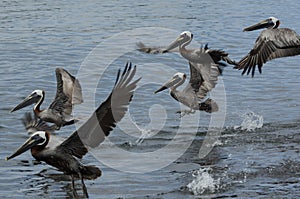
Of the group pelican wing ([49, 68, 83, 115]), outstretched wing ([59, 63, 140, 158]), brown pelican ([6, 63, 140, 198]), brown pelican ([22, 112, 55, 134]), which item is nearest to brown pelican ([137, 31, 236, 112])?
pelican wing ([49, 68, 83, 115])

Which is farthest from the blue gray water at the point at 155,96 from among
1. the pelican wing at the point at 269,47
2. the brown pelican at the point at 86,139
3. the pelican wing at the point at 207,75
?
the pelican wing at the point at 269,47

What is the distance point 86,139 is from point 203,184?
1.43m

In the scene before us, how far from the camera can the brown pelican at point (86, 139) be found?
6.98 m

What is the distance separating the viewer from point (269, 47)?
10516 mm

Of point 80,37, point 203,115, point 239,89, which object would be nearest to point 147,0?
point 80,37

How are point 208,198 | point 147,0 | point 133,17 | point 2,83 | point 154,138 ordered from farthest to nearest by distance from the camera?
point 147,0, point 133,17, point 2,83, point 154,138, point 208,198

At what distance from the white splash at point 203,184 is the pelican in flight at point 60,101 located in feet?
9.27

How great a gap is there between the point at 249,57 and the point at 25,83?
5109 millimetres

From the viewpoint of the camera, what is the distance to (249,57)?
10445 mm

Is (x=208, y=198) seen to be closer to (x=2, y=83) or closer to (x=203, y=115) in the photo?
(x=203, y=115)

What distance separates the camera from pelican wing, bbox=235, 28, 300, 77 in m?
10.4

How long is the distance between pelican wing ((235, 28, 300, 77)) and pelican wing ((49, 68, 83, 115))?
2.46 meters

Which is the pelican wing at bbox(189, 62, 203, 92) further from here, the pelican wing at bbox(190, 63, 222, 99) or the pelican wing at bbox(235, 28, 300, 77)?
the pelican wing at bbox(235, 28, 300, 77)

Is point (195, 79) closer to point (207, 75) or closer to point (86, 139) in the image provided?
point (207, 75)
